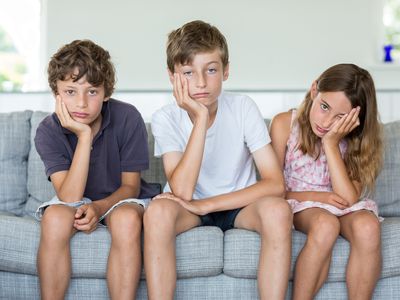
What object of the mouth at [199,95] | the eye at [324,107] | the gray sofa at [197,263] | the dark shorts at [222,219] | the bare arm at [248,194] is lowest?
the gray sofa at [197,263]

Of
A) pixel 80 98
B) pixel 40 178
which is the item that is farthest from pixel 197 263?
pixel 40 178

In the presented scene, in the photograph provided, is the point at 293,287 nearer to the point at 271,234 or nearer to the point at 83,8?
the point at 271,234

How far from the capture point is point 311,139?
2.55 meters

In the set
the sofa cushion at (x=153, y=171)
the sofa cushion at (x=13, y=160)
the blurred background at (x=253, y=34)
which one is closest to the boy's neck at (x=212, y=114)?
the sofa cushion at (x=153, y=171)

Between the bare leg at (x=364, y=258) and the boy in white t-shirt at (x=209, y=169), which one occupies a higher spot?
the boy in white t-shirt at (x=209, y=169)

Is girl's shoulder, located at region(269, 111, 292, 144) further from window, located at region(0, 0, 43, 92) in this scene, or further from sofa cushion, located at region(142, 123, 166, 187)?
window, located at region(0, 0, 43, 92)

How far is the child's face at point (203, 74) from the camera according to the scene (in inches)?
89.9

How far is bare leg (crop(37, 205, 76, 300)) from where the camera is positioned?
2.14 metres

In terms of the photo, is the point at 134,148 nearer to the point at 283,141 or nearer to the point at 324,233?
the point at 283,141

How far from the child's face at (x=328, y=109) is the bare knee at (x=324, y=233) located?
359 mm

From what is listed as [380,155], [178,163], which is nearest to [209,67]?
[178,163]

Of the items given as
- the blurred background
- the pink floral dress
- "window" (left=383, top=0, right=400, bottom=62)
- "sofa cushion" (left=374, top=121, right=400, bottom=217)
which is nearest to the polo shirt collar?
the pink floral dress

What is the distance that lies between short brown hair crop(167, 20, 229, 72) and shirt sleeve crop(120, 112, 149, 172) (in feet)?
0.90

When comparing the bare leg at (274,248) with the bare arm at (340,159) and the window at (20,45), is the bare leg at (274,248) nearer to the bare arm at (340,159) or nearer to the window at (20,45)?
the bare arm at (340,159)
